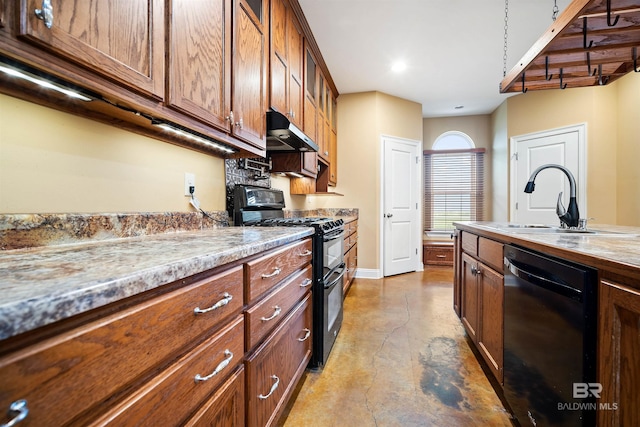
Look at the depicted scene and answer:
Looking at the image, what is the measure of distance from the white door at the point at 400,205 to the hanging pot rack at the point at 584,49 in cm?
241

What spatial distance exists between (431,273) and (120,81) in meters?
4.50

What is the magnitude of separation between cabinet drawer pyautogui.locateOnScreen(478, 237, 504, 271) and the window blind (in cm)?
367

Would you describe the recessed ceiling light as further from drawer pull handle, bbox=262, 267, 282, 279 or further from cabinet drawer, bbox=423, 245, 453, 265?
drawer pull handle, bbox=262, 267, 282, 279

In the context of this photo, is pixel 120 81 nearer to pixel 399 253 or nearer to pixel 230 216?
→ pixel 230 216

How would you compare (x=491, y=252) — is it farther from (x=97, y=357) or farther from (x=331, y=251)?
(x=97, y=357)

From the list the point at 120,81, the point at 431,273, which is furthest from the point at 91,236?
the point at 431,273

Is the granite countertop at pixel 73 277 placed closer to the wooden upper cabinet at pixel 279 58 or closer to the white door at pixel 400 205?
the wooden upper cabinet at pixel 279 58

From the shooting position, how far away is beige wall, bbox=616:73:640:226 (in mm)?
2998

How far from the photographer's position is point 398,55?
314 cm

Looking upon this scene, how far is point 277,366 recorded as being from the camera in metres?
1.19

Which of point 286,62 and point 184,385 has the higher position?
point 286,62

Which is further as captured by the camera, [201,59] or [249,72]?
[249,72]

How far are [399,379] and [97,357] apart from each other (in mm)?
1670

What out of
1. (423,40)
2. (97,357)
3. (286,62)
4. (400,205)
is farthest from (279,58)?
(400,205)
